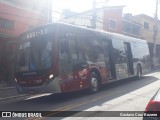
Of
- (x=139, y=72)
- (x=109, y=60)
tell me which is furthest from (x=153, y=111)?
(x=139, y=72)

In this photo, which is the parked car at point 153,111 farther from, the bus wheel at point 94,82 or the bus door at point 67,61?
the bus wheel at point 94,82

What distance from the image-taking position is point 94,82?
41.5ft

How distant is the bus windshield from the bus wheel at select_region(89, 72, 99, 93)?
9.08ft

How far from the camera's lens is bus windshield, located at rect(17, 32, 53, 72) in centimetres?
1048

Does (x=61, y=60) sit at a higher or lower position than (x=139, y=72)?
higher

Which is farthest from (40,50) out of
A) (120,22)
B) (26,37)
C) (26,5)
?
(120,22)

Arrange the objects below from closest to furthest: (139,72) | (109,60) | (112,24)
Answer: (109,60) < (139,72) < (112,24)

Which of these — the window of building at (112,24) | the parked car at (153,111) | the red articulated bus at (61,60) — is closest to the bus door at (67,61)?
the red articulated bus at (61,60)

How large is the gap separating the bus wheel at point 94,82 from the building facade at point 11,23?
28.1ft

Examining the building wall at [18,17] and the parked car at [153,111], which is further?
the building wall at [18,17]

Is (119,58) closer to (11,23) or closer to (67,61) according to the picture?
(67,61)

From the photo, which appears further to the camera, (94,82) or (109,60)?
(109,60)

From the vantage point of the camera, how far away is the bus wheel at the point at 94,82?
12.4m

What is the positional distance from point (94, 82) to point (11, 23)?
35.7 feet
